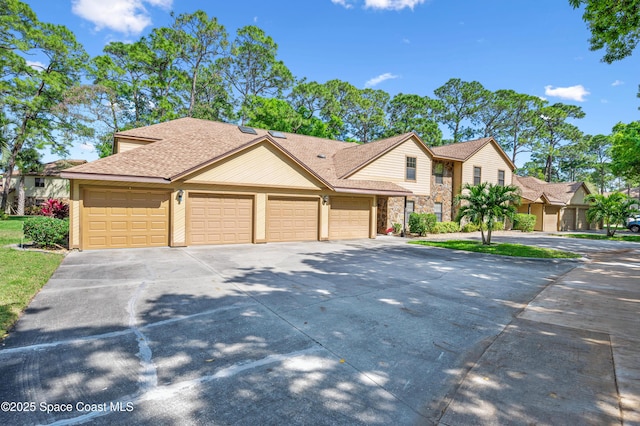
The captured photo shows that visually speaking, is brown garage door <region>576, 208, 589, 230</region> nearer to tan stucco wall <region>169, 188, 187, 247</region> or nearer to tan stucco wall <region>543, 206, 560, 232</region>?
tan stucco wall <region>543, 206, 560, 232</region>

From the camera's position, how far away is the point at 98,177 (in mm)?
10430

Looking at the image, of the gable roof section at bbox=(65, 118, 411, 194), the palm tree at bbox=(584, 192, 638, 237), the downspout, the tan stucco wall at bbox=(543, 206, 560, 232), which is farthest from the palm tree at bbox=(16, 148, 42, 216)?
the tan stucco wall at bbox=(543, 206, 560, 232)

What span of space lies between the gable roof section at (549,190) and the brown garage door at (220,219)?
83.7 feet

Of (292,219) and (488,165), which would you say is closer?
(292,219)

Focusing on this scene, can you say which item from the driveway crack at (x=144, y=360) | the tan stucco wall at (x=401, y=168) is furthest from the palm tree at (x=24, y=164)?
the driveway crack at (x=144, y=360)

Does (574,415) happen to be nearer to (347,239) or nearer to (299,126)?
(347,239)

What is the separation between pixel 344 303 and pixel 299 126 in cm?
2908

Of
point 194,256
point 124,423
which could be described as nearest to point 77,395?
point 124,423

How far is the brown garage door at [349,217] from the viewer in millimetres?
16125

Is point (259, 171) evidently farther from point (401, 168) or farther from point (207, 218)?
point (401, 168)

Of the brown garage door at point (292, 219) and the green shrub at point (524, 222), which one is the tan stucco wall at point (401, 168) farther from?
the green shrub at point (524, 222)

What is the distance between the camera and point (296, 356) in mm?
3590

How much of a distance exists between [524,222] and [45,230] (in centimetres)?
3130

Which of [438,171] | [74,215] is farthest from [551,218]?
[74,215]
